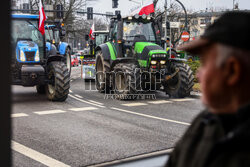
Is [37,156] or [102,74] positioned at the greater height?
[102,74]

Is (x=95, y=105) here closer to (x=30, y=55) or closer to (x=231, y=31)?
(x=30, y=55)

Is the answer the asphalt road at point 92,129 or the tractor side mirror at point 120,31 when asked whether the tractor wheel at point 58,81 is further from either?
the tractor side mirror at point 120,31

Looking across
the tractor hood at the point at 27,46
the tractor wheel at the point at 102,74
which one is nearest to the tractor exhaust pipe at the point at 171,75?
the tractor wheel at the point at 102,74

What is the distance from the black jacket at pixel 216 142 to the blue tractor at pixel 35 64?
33.2 ft

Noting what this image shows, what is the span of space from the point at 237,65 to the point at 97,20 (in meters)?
89.5

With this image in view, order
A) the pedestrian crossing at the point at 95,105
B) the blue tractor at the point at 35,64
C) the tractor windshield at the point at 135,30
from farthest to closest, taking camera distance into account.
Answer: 1. the tractor windshield at the point at 135,30
2. the blue tractor at the point at 35,64
3. the pedestrian crossing at the point at 95,105

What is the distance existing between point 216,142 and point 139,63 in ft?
37.8

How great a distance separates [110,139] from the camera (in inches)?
259

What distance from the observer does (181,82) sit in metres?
12.2

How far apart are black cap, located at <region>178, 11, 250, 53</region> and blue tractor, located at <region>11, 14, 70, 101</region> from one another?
10229 mm

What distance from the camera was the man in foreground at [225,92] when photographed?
94 centimetres

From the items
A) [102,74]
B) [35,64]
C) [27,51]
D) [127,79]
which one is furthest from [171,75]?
[27,51]

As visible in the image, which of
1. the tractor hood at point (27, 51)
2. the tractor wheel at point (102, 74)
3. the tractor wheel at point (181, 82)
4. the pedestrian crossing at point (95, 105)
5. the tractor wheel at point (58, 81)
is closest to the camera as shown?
the pedestrian crossing at point (95, 105)

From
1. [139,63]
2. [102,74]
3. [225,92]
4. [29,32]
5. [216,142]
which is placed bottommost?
[102,74]
